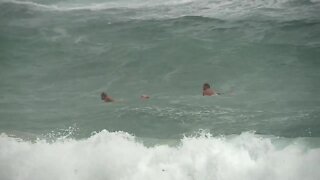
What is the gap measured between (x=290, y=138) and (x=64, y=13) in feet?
8.52

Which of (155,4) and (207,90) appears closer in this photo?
(207,90)

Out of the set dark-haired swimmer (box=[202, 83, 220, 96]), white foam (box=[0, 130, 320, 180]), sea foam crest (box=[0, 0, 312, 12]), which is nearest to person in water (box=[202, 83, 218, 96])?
dark-haired swimmer (box=[202, 83, 220, 96])

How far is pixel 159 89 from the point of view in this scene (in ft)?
15.5

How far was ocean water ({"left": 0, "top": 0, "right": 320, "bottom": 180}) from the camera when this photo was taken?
13.5ft

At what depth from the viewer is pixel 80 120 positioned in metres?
4.55

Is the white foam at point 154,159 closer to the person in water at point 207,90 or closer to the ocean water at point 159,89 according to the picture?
the ocean water at point 159,89

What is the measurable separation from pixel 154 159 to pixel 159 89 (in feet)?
2.62

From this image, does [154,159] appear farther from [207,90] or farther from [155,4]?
[155,4]

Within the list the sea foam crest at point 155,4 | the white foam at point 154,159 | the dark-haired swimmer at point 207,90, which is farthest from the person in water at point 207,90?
the sea foam crest at point 155,4

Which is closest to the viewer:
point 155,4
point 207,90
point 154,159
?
point 154,159

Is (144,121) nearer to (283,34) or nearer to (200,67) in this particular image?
(200,67)

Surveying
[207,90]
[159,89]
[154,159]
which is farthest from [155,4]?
[154,159]

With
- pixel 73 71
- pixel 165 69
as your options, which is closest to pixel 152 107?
pixel 165 69

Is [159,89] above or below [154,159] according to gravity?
above
